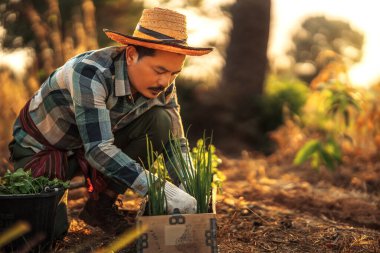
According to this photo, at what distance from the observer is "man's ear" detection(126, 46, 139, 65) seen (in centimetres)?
268

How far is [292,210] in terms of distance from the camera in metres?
3.82

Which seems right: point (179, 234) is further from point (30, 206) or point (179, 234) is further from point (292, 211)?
point (292, 211)

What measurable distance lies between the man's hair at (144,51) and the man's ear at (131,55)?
0.02 meters

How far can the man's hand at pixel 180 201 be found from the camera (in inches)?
92.0

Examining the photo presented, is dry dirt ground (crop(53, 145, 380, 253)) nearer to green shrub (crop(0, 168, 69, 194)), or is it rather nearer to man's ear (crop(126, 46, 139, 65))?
green shrub (crop(0, 168, 69, 194))

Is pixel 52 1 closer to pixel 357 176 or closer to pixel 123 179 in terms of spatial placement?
pixel 123 179

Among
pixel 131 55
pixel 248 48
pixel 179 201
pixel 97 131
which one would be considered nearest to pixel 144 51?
pixel 131 55

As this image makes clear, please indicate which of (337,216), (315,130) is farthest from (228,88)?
(337,216)

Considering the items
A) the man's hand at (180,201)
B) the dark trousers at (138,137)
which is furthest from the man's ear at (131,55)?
the man's hand at (180,201)

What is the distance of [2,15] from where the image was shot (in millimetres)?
6117

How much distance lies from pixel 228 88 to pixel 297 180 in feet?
11.5

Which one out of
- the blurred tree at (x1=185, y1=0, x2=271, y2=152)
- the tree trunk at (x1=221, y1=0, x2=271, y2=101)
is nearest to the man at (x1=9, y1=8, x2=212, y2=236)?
the blurred tree at (x1=185, y1=0, x2=271, y2=152)

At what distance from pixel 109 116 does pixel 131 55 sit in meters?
0.34

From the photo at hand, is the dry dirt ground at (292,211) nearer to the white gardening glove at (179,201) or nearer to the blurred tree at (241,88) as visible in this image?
→ the white gardening glove at (179,201)
